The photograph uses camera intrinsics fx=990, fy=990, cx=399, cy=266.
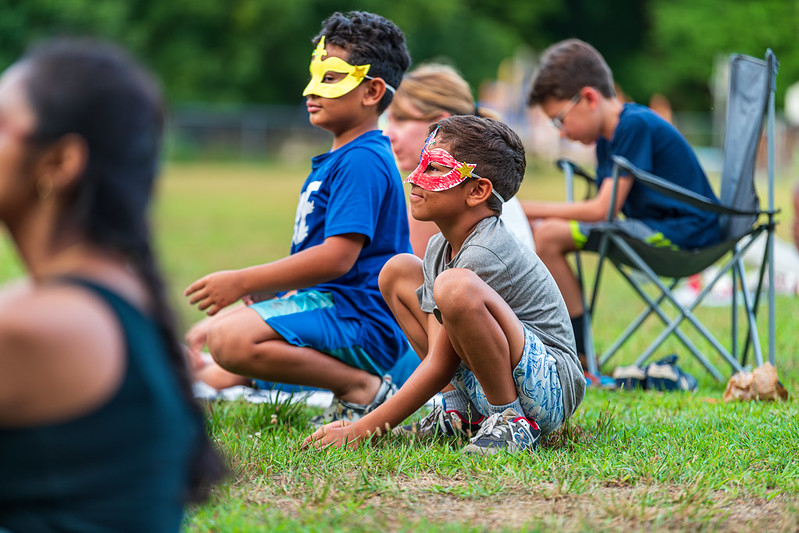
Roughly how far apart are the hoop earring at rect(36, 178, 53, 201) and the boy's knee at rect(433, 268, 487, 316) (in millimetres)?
1553

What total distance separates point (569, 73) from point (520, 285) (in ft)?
7.11

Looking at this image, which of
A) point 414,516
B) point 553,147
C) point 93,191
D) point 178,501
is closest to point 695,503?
point 414,516

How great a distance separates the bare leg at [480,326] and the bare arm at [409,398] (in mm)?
84

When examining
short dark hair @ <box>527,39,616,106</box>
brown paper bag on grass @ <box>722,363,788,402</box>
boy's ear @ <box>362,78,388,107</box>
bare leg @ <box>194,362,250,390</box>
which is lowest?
bare leg @ <box>194,362,250,390</box>

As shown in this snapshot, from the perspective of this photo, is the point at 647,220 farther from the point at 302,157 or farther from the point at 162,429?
the point at 302,157

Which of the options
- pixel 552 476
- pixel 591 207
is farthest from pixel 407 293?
pixel 591 207

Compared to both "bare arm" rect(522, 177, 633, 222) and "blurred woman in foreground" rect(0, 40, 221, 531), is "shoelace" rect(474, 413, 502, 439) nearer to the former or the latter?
"blurred woman in foreground" rect(0, 40, 221, 531)

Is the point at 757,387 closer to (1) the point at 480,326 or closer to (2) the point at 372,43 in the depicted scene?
(1) the point at 480,326

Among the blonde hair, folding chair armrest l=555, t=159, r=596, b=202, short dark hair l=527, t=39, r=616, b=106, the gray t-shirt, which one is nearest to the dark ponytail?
the gray t-shirt

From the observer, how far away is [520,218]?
448cm

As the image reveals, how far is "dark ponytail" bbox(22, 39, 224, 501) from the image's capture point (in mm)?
1492

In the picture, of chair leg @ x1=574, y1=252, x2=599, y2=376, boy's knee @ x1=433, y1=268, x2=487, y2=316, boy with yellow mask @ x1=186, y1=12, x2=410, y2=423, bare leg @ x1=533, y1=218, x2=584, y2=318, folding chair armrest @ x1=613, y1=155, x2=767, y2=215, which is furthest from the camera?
bare leg @ x1=533, y1=218, x2=584, y2=318

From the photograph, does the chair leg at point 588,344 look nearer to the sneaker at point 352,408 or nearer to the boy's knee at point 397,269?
the sneaker at point 352,408

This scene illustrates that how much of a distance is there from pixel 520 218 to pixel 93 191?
3.14 m
